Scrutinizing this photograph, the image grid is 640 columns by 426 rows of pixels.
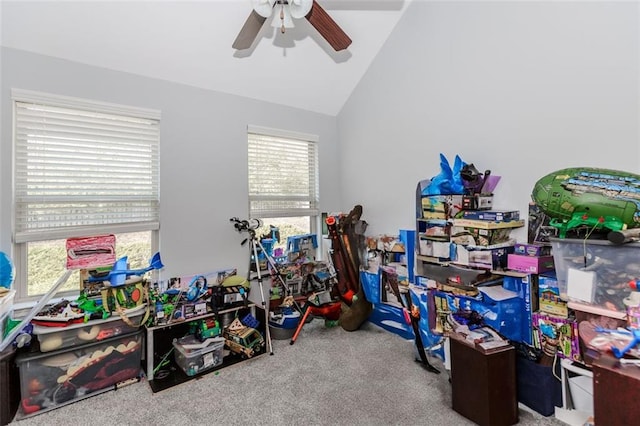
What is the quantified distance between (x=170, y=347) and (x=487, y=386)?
2506mm

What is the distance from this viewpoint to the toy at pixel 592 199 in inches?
55.7

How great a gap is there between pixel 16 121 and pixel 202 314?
2.01m

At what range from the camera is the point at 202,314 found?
2453mm

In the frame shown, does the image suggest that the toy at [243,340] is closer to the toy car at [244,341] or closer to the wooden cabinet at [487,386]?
the toy car at [244,341]

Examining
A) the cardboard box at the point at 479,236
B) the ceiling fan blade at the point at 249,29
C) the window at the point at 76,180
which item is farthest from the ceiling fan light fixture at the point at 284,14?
the cardboard box at the point at 479,236

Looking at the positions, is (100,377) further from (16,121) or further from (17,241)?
(16,121)

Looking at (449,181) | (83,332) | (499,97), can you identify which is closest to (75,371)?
(83,332)

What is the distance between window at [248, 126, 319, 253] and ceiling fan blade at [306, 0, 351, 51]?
4.51 feet

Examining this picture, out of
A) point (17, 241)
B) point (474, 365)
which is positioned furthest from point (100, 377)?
point (474, 365)

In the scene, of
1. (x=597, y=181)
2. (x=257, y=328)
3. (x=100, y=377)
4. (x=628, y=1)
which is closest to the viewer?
(x=597, y=181)

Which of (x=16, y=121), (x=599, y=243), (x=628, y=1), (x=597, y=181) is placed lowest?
(x=599, y=243)

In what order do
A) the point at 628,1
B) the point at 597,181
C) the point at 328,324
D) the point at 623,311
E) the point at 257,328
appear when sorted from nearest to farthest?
the point at 623,311 < the point at 597,181 < the point at 628,1 < the point at 257,328 < the point at 328,324

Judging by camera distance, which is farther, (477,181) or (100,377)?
(477,181)

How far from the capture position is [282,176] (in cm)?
351
